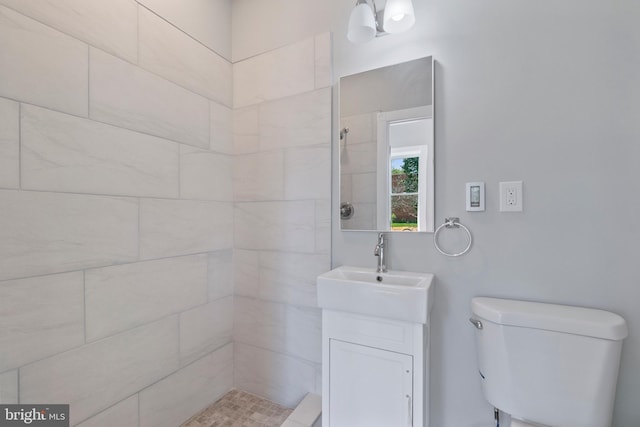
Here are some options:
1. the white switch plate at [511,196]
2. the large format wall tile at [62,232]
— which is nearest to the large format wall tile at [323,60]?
the white switch plate at [511,196]

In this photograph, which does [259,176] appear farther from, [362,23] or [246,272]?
[362,23]

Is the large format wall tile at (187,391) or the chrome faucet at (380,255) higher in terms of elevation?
the chrome faucet at (380,255)

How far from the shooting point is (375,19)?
1340 mm

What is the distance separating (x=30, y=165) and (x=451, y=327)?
1.74 metres

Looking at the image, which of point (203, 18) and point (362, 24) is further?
point (203, 18)

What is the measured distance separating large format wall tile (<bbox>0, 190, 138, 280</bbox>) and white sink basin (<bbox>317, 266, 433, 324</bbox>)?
0.89 m

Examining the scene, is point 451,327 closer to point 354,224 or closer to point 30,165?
point 354,224

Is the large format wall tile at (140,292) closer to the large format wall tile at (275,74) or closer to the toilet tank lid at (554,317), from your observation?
the large format wall tile at (275,74)

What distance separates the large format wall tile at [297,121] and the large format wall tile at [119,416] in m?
1.41

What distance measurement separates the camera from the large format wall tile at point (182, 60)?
4.28ft

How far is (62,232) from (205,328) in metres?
0.87

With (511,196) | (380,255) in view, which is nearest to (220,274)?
(380,255)

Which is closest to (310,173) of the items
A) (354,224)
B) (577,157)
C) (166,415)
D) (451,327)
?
(354,224)

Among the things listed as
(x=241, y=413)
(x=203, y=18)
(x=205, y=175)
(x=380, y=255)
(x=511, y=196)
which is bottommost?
(x=241, y=413)
